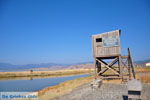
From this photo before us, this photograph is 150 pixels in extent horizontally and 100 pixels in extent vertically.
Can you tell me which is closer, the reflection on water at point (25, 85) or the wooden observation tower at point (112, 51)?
the wooden observation tower at point (112, 51)

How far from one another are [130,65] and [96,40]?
20.5 feet


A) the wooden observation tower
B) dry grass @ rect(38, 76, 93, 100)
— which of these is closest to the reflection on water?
dry grass @ rect(38, 76, 93, 100)

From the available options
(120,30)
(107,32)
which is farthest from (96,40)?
(120,30)

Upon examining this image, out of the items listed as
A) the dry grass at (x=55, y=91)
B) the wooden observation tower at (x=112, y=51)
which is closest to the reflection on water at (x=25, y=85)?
the dry grass at (x=55, y=91)

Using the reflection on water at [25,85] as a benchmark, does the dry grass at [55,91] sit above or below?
above

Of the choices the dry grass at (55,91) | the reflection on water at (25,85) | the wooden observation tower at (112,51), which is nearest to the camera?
the dry grass at (55,91)

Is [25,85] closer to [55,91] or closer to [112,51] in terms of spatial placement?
[55,91]

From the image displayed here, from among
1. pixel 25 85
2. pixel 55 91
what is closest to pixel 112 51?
pixel 55 91

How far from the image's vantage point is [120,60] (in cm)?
2089

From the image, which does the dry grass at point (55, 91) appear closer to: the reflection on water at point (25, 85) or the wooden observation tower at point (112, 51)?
the wooden observation tower at point (112, 51)

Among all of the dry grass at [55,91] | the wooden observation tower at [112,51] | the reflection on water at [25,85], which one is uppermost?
the wooden observation tower at [112,51]

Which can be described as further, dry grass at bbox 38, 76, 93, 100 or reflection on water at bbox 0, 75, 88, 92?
reflection on water at bbox 0, 75, 88, 92

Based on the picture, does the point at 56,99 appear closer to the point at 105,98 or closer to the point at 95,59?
the point at 105,98

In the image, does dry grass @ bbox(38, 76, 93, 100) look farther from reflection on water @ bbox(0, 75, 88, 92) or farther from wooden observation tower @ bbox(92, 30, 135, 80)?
reflection on water @ bbox(0, 75, 88, 92)
